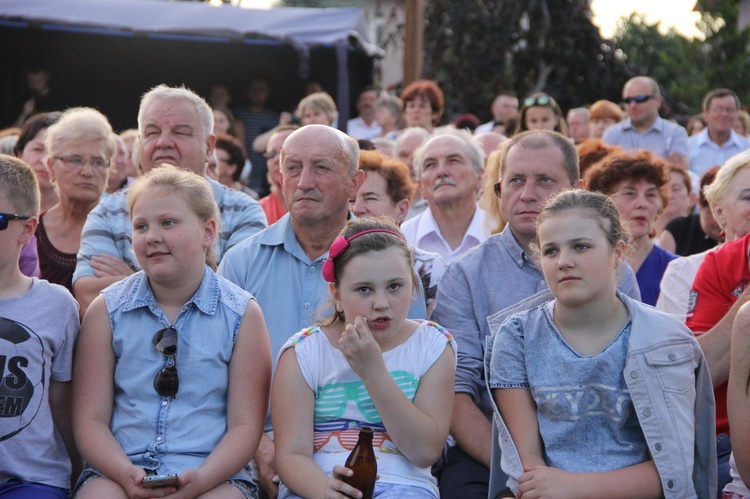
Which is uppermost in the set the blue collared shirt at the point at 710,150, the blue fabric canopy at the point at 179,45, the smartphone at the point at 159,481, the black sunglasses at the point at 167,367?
the blue fabric canopy at the point at 179,45

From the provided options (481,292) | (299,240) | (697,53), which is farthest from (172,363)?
(697,53)

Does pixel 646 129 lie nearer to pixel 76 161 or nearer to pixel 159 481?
pixel 76 161

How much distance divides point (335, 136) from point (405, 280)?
118 centimetres

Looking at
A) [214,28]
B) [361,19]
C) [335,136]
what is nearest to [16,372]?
[335,136]

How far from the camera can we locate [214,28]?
11.4 meters

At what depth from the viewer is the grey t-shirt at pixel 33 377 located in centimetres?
343

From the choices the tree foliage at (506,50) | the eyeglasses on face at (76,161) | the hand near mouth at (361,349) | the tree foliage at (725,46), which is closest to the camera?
the hand near mouth at (361,349)

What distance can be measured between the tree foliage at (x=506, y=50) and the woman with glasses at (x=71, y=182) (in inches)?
514

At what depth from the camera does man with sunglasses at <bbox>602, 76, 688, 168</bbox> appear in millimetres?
9859

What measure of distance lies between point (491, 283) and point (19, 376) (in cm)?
192

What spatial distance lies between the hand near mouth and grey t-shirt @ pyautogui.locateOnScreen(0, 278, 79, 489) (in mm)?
1096

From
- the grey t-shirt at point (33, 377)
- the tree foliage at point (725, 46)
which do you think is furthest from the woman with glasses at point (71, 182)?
the tree foliage at point (725, 46)

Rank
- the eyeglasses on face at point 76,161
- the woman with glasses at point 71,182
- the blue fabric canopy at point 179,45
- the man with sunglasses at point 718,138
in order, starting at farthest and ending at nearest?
the blue fabric canopy at point 179,45, the man with sunglasses at point 718,138, the eyeglasses on face at point 76,161, the woman with glasses at point 71,182

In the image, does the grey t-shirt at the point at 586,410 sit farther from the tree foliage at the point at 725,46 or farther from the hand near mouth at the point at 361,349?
the tree foliage at the point at 725,46
